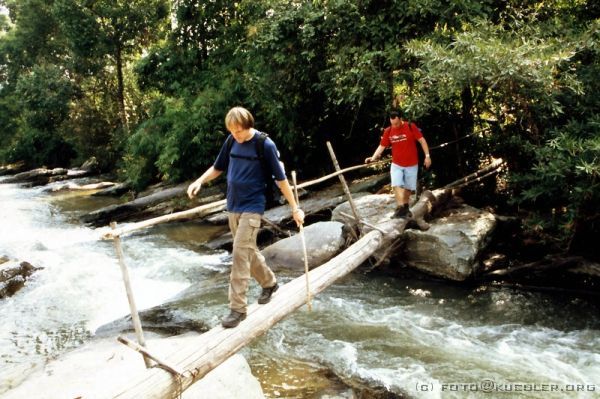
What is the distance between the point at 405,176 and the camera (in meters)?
8.25

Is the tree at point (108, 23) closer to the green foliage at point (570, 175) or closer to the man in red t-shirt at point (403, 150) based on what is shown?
the man in red t-shirt at point (403, 150)

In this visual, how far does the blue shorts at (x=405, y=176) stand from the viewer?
8.19m

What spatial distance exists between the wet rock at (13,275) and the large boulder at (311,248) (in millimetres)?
4890

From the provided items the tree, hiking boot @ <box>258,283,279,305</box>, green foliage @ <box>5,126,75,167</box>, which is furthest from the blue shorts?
green foliage @ <box>5,126,75,167</box>

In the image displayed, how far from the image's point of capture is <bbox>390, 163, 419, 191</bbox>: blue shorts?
8.19 metres

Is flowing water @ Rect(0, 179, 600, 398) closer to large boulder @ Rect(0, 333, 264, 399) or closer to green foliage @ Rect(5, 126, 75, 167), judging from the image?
large boulder @ Rect(0, 333, 264, 399)

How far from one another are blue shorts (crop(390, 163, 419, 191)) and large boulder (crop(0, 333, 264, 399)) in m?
4.25

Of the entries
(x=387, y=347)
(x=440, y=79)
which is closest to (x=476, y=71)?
(x=440, y=79)

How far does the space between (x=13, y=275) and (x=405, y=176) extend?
313 inches

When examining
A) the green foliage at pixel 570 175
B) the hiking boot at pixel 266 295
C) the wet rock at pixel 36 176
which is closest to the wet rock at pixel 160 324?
the hiking boot at pixel 266 295

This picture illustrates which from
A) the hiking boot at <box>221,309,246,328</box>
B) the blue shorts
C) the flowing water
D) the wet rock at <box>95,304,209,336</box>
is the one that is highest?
the blue shorts

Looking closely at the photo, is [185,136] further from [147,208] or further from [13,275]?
[13,275]

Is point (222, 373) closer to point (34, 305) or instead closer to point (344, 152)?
point (34, 305)

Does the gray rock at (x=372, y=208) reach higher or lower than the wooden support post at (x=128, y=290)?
lower
